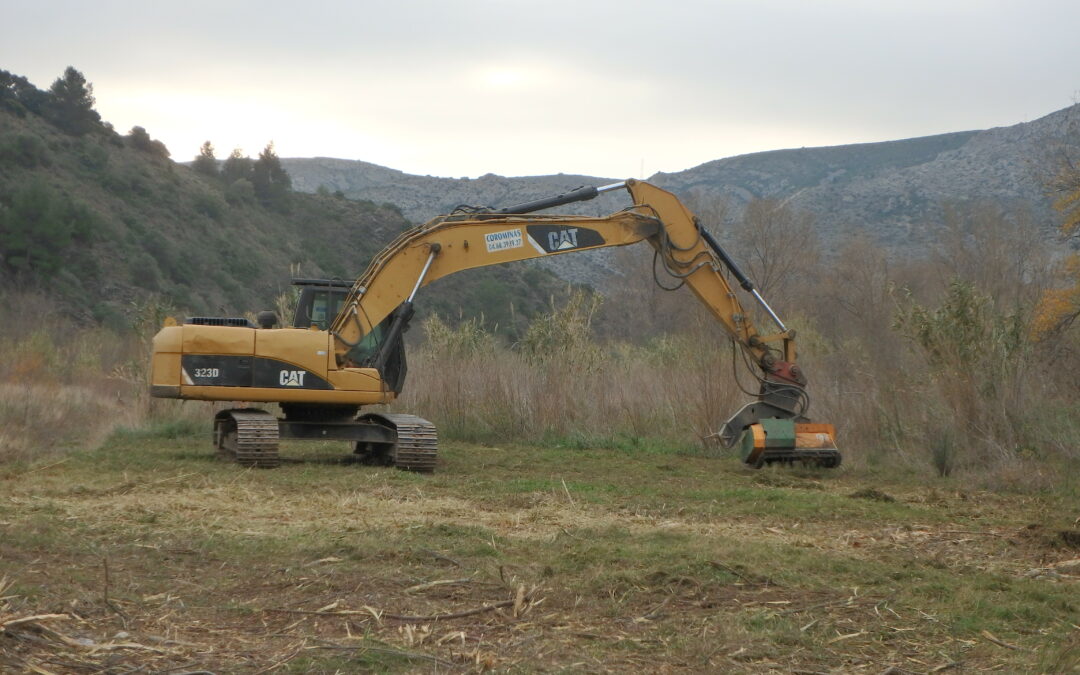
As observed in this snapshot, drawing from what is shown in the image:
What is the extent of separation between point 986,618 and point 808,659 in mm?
1444

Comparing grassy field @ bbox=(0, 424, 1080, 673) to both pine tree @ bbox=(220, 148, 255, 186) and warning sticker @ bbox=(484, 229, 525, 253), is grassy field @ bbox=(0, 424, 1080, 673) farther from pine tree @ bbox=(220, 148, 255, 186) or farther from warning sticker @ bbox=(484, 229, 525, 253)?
pine tree @ bbox=(220, 148, 255, 186)

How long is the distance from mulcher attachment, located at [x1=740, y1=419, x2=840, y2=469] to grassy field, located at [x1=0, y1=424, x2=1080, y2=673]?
157cm

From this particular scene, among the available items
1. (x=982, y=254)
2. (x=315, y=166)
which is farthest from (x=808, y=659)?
(x=315, y=166)

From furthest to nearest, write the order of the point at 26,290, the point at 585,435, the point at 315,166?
the point at 315,166 < the point at 26,290 < the point at 585,435

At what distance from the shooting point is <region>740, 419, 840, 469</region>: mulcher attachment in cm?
1452

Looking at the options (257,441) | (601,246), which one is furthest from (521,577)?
(601,246)

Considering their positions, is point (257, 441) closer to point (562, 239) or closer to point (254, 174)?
point (562, 239)

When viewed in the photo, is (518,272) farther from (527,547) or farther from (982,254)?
(527,547)

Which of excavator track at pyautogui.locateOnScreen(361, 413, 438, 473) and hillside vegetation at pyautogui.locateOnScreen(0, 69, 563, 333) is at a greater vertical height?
hillside vegetation at pyautogui.locateOnScreen(0, 69, 563, 333)

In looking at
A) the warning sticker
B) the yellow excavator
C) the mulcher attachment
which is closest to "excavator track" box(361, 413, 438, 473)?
the yellow excavator

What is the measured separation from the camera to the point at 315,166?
108 metres

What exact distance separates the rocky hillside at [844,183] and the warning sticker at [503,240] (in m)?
44.1

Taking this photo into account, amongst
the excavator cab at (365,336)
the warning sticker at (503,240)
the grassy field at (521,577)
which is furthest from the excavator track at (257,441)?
the warning sticker at (503,240)

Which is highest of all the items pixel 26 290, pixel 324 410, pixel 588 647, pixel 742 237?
pixel 742 237
